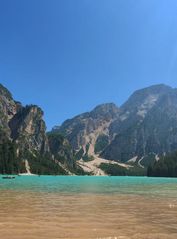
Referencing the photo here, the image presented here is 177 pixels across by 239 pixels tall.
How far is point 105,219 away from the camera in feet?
89.9

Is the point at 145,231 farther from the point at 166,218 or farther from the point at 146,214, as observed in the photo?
the point at 146,214

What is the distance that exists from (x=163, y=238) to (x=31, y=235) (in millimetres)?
6771

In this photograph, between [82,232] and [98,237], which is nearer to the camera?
[98,237]

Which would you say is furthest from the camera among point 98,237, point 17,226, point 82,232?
point 17,226

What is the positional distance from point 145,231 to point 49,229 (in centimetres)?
547

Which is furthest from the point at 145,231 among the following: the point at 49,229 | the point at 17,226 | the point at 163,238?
the point at 17,226

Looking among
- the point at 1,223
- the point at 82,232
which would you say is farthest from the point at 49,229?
the point at 1,223

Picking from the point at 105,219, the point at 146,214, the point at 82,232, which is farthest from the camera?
the point at 146,214

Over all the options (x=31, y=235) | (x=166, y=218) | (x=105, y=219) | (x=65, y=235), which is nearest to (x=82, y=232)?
(x=65, y=235)

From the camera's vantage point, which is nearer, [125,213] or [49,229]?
[49,229]

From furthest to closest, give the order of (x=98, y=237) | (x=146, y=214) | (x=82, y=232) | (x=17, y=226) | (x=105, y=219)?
1. (x=146, y=214)
2. (x=105, y=219)
3. (x=17, y=226)
4. (x=82, y=232)
5. (x=98, y=237)

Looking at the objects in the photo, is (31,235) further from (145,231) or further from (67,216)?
(67,216)

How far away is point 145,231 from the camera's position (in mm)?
22000

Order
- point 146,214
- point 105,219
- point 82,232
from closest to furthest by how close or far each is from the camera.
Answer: point 82,232 < point 105,219 < point 146,214
